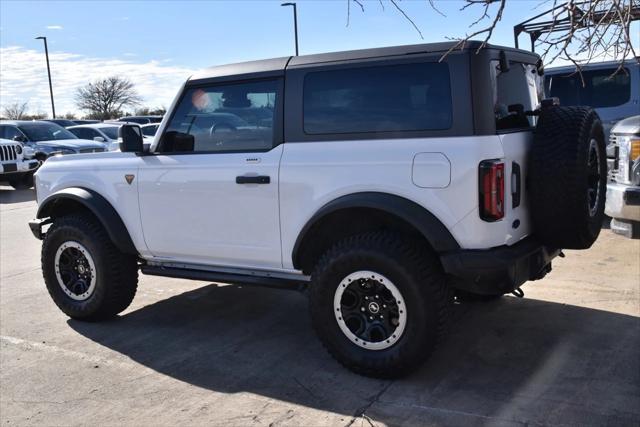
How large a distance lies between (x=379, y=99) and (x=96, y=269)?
2669mm

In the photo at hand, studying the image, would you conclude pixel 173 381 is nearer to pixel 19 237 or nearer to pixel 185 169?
pixel 185 169

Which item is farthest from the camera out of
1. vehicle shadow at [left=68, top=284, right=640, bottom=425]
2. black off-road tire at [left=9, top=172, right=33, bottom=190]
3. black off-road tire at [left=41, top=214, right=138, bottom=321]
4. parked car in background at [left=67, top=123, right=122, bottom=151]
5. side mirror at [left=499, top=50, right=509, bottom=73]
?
parked car in background at [left=67, top=123, right=122, bottom=151]

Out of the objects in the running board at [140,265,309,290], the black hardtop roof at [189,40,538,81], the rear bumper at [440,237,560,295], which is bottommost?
the running board at [140,265,309,290]

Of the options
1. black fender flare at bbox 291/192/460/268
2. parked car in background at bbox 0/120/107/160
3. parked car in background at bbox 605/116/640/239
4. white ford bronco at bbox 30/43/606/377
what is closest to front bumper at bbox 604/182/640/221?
parked car in background at bbox 605/116/640/239

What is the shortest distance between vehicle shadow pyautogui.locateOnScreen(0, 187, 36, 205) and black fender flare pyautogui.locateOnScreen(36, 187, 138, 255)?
968cm

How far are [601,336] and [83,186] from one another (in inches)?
159

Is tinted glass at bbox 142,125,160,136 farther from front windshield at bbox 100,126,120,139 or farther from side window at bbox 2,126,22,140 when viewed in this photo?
side window at bbox 2,126,22,140

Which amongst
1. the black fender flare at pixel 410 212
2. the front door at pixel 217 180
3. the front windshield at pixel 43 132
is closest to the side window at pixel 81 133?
the front windshield at pixel 43 132

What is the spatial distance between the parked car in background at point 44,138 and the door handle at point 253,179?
13.0 m

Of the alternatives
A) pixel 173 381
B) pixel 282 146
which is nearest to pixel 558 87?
pixel 282 146

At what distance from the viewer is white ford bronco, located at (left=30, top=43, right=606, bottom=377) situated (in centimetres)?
366

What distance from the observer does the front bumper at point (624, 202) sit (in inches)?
227

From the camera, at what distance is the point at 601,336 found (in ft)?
14.7

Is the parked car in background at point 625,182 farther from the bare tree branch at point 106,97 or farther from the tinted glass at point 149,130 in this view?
the bare tree branch at point 106,97
